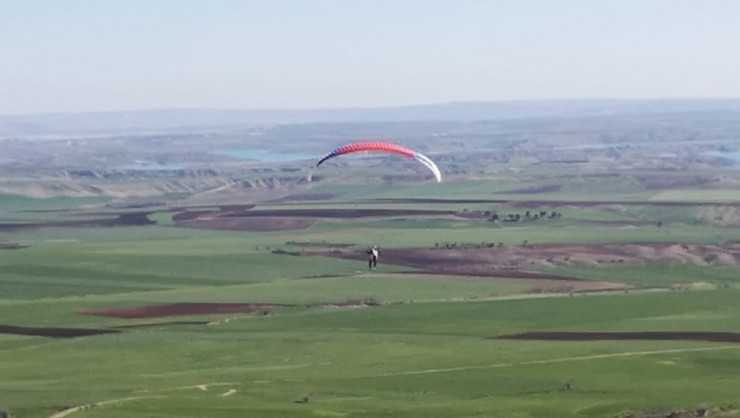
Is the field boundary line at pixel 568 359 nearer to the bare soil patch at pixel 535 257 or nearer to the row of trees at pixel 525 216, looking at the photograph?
the bare soil patch at pixel 535 257

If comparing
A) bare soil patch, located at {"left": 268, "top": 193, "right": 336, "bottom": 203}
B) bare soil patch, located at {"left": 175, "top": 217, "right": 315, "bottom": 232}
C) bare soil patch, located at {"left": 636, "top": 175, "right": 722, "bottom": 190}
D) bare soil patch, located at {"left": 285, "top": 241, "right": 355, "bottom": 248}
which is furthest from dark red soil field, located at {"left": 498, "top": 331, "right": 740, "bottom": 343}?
bare soil patch, located at {"left": 636, "top": 175, "right": 722, "bottom": 190}

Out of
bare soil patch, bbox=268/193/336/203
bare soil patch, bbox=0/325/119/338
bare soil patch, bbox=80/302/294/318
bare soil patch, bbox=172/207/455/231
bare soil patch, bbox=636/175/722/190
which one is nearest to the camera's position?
bare soil patch, bbox=0/325/119/338

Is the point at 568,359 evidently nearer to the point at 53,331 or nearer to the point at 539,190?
the point at 53,331

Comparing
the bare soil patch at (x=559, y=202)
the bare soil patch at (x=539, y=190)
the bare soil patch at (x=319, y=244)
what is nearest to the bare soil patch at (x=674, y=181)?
the bare soil patch at (x=539, y=190)

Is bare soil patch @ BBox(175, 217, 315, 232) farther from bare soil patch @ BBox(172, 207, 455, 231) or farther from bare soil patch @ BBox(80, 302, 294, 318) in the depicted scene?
bare soil patch @ BBox(80, 302, 294, 318)

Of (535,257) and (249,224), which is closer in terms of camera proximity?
(535,257)

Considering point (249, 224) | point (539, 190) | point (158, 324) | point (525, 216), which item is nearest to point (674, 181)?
point (539, 190)

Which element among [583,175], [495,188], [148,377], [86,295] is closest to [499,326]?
[148,377]
